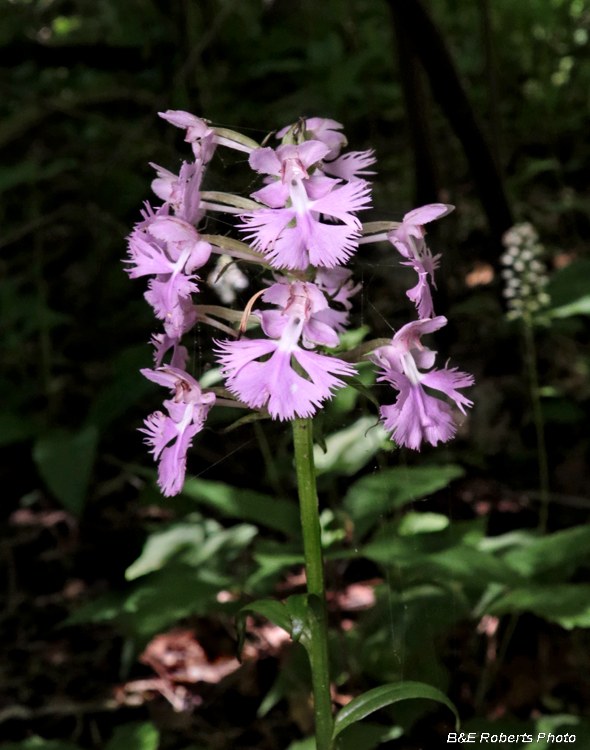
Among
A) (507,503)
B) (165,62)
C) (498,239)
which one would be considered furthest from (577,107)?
(507,503)

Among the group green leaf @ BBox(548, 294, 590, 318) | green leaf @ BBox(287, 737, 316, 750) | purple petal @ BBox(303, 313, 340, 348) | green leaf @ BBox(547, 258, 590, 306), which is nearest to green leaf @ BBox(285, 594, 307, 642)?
purple petal @ BBox(303, 313, 340, 348)

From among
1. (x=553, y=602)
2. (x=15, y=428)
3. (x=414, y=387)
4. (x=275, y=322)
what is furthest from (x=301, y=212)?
(x=15, y=428)

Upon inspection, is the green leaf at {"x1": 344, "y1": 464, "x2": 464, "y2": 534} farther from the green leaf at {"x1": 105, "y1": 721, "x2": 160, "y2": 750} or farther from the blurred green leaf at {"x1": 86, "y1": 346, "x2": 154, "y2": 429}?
the blurred green leaf at {"x1": 86, "y1": 346, "x2": 154, "y2": 429}

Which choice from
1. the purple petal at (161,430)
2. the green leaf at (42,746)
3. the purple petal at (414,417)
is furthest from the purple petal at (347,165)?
the green leaf at (42,746)

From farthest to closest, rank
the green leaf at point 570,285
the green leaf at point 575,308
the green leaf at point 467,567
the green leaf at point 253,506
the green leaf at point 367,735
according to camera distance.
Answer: the green leaf at point 570,285, the green leaf at point 575,308, the green leaf at point 253,506, the green leaf at point 467,567, the green leaf at point 367,735

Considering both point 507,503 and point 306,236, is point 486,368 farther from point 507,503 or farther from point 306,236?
point 306,236

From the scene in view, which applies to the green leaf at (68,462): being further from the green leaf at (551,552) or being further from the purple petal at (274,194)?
the purple petal at (274,194)

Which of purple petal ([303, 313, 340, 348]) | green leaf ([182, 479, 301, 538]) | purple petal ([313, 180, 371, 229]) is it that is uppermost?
purple petal ([313, 180, 371, 229])
